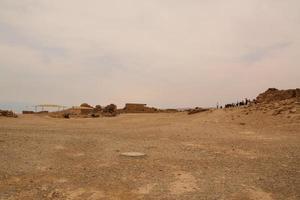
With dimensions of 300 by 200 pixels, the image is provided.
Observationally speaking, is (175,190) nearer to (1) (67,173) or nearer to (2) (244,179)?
(2) (244,179)

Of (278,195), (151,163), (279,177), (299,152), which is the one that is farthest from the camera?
(299,152)

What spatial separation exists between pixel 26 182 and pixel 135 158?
358 centimetres

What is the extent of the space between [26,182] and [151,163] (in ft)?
11.4

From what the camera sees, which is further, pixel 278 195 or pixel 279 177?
pixel 279 177

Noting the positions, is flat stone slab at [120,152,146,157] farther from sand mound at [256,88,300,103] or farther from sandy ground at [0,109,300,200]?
sand mound at [256,88,300,103]

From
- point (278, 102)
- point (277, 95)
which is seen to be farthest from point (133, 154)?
point (277, 95)

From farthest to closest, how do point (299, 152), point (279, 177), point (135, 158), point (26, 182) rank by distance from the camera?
1. point (299, 152)
2. point (135, 158)
3. point (279, 177)
4. point (26, 182)

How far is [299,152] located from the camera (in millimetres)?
11273

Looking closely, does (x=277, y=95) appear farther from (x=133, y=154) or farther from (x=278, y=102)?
(x=133, y=154)

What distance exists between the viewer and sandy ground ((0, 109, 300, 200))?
7.11 m

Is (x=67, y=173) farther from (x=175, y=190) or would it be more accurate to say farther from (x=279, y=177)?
(x=279, y=177)

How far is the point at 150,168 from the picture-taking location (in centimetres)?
910

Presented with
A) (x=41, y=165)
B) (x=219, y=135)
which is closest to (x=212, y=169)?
(x=41, y=165)

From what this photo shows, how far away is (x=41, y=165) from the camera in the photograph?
928 centimetres
